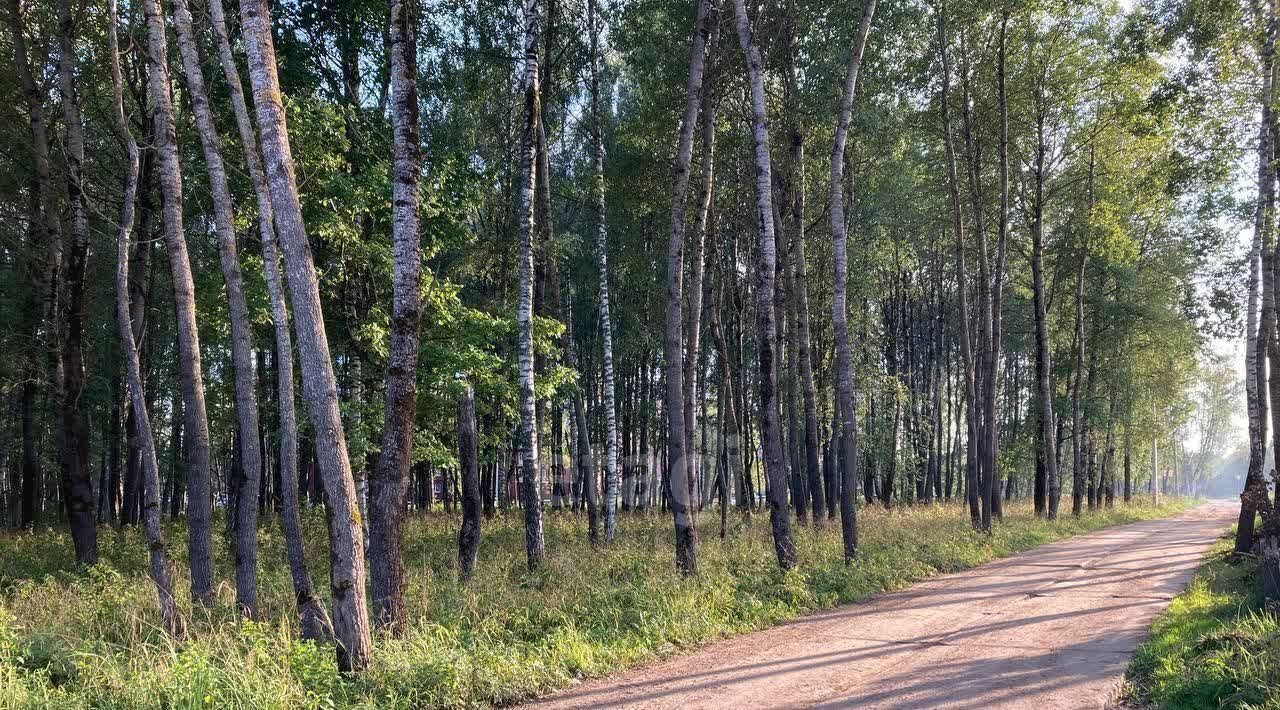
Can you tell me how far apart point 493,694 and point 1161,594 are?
10808mm

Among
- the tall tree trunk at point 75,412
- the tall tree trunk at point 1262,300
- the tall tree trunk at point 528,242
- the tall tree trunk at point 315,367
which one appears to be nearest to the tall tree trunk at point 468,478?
the tall tree trunk at point 528,242

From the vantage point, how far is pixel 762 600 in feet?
32.6

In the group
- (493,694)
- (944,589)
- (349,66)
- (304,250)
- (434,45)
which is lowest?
(944,589)

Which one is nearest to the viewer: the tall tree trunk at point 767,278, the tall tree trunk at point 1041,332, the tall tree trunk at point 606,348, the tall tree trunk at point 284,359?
the tall tree trunk at point 284,359

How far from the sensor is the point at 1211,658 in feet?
20.7

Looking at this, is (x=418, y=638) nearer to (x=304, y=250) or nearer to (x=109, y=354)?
(x=304, y=250)

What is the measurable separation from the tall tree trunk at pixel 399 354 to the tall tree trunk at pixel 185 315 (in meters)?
4.06

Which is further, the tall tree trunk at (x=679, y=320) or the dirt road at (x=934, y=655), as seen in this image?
the tall tree trunk at (x=679, y=320)

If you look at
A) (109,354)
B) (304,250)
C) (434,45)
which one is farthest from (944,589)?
(109,354)

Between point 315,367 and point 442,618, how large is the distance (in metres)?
3.44

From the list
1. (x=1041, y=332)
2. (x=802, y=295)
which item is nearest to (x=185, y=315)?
(x=802, y=295)

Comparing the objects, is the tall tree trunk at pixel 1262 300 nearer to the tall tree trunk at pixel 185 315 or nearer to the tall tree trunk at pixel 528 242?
the tall tree trunk at pixel 528 242

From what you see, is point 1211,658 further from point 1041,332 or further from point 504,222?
point 1041,332

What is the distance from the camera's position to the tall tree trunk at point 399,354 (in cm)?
656
